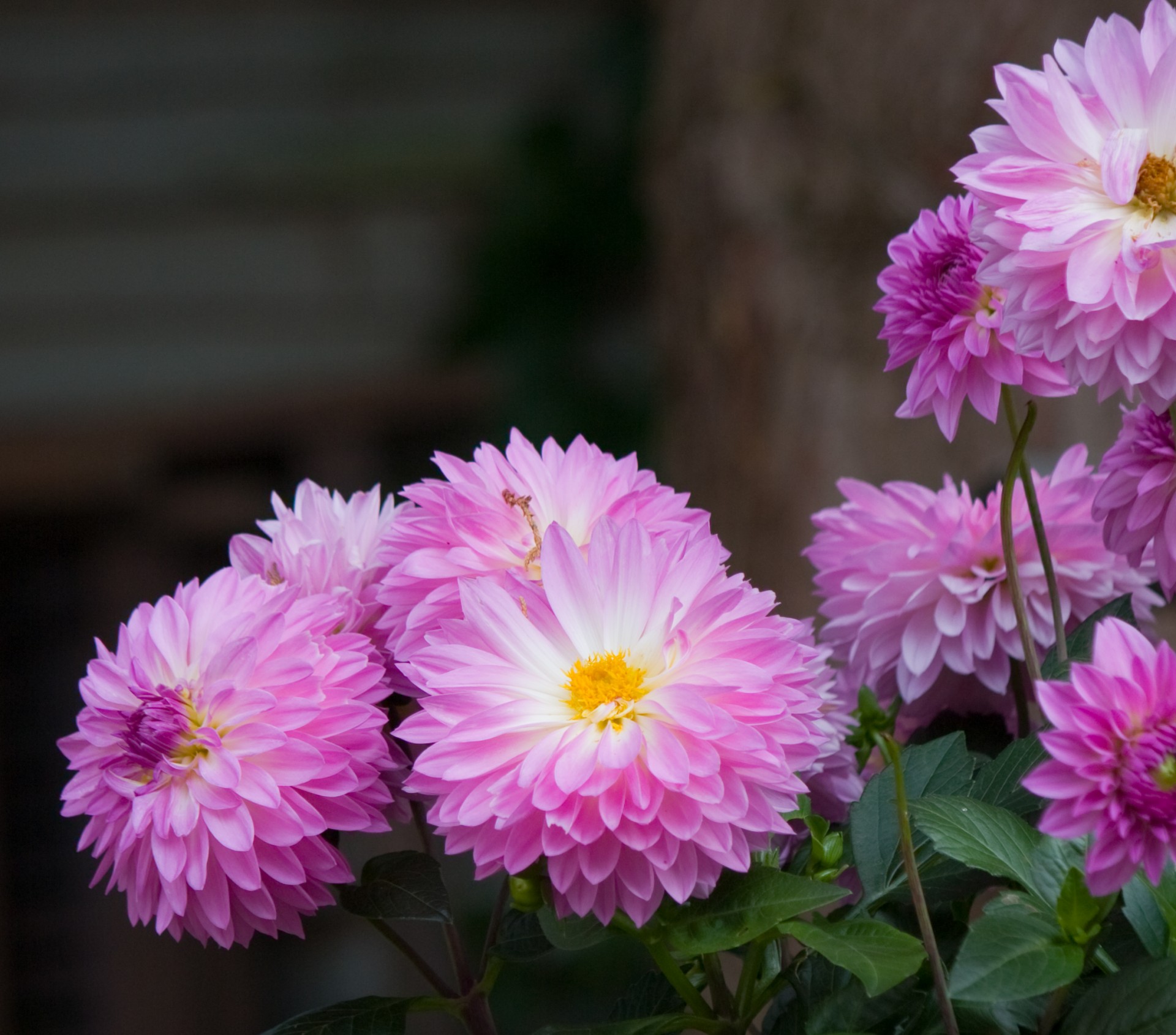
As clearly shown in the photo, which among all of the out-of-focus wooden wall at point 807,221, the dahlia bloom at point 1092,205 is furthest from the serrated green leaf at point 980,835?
the out-of-focus wooden wall at point 807,221

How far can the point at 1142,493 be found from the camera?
37 centimetres

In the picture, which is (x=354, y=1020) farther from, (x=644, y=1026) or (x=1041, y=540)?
(x=1041, y=540)

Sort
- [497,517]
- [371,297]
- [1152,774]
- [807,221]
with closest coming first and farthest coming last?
[1152,774] < [497,517] < [807,221] < [371,297]

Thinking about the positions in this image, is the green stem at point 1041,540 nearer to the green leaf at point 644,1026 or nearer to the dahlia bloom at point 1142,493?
the dahlia bloom at point 1142,493

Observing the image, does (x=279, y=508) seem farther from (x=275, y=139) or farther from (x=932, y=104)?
(x=275, y=139)

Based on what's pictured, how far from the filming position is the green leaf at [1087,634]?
392 millimetres

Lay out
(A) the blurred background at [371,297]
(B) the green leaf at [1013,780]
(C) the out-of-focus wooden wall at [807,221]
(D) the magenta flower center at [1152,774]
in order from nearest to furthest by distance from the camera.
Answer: (D) the magenta flower center at [1152,774], (B) the green leaf at [1013,780], (C) the out-of-focus wooden wall at [807,221], (A) the blurred background at [371,297]

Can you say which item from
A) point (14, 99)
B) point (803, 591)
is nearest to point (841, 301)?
point (803, 591)

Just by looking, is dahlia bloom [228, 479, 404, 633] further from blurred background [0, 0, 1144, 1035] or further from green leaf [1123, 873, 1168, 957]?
blurred background [0, 0, 1144, 1035]

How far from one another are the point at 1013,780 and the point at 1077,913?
58mm

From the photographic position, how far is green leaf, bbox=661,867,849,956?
31 cm

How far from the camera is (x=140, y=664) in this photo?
1.20 feet

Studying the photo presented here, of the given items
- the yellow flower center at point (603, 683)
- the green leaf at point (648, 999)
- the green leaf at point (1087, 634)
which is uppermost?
the yellow flower center at point (603, 683)

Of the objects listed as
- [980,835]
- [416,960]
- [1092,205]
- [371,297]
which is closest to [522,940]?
[416,960]
